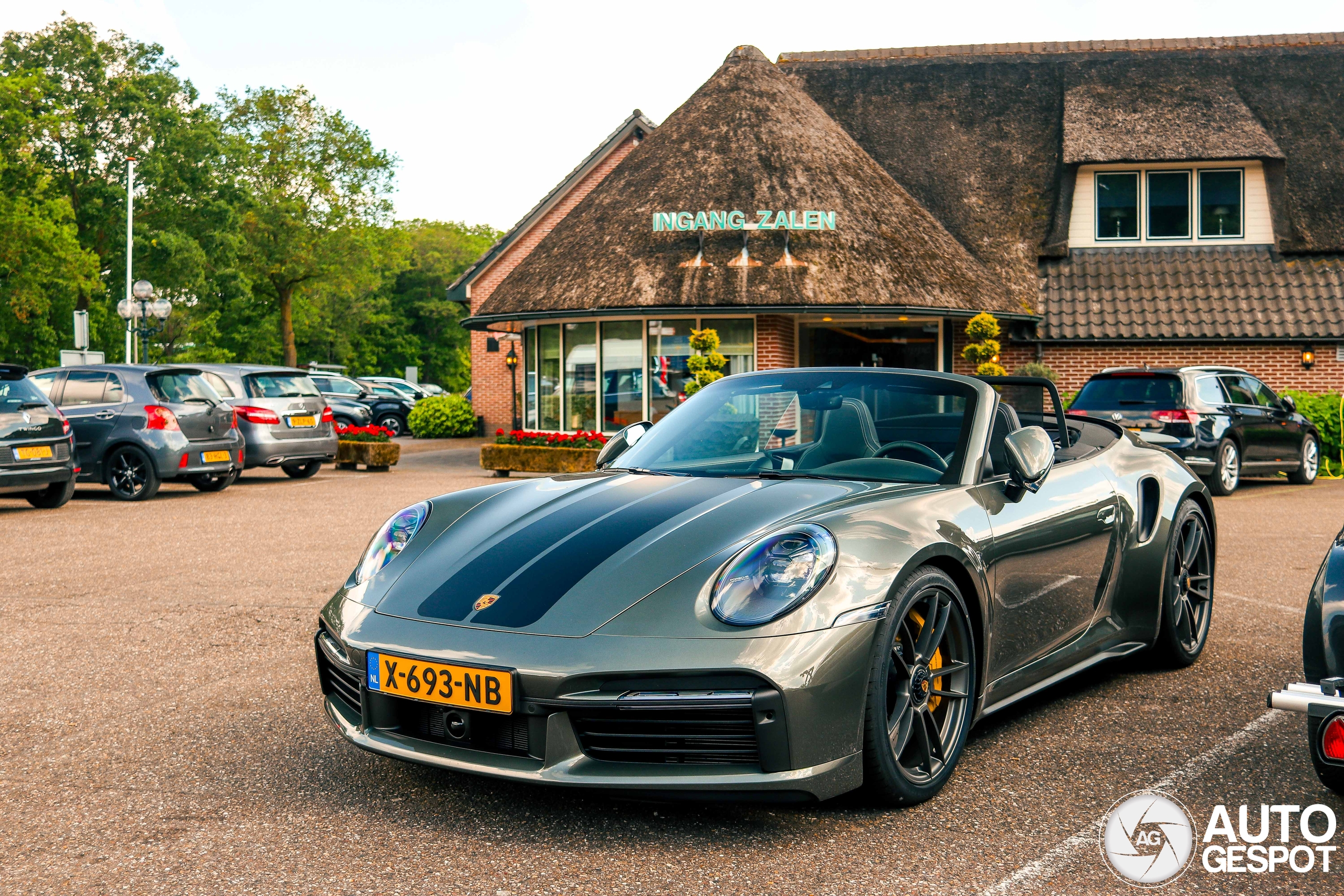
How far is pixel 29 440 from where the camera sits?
488 inches

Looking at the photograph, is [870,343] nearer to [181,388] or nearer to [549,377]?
[549,377]

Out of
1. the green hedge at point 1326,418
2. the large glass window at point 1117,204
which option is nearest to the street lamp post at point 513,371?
the large glass window at point 1117,204

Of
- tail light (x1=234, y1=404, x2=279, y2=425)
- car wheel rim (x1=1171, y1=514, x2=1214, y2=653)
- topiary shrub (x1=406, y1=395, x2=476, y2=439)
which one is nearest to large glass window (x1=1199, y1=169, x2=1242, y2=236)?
topiary shrub (x1=406, y1=395, x2=476, y2=439)

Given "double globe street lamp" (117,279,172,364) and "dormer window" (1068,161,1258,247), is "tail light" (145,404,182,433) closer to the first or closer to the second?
"double globe street lamp" (117,279,172,364)

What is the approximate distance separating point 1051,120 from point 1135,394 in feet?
40.8

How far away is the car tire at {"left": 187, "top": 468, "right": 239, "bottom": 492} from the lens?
Result: 1538 centimetres

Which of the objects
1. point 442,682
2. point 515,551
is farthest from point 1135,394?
point 442,682

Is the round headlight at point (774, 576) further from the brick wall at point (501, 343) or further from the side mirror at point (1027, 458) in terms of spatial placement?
the brick wall at point (501, 343)

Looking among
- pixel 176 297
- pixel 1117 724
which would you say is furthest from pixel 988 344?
pixel 176 297

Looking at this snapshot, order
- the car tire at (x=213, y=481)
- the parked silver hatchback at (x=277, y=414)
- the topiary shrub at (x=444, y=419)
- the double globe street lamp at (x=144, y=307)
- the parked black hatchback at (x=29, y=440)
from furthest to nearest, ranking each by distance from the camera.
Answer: the topiary shrub at (x=444, y=419)
the double globe street lamp at (x=144, y=307)
the parked silver hatchback at (x=277, y=414)
the car tire at (x=213, y=481)
the parked black hatchback at (x=29, y=440)

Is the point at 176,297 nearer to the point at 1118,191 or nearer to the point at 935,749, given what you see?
the point at 1118,191

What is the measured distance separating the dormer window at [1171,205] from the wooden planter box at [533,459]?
11.3 meters

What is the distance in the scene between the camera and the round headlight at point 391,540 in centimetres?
400

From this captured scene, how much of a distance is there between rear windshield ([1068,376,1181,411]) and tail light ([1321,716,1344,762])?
11387 millimetres
